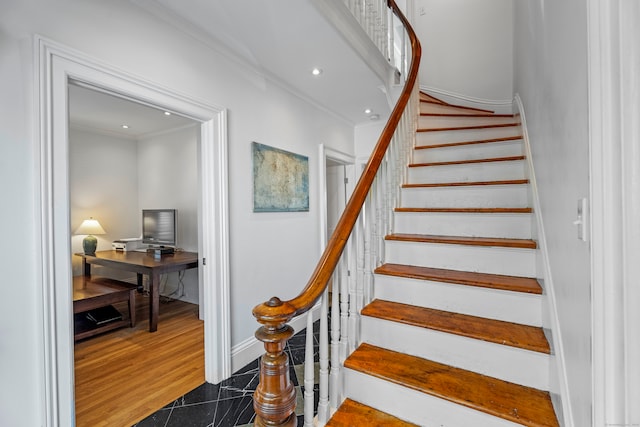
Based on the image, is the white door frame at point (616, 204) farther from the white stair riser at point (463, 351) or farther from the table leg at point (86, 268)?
the table leg at point (86, 268)

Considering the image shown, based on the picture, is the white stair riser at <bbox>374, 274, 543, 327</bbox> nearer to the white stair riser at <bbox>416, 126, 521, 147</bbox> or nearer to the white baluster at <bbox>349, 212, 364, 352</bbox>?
the white baluster at <bbox>349, 212, 364, 352</bbox>

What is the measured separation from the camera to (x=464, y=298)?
155cm

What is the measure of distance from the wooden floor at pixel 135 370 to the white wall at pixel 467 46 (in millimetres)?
4217

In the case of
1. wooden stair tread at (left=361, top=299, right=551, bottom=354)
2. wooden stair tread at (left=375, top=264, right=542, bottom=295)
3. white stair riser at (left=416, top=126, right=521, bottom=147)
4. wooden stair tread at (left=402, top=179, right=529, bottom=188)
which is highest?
white stair riser at (left=416, top=126, right=521, bottom=147)

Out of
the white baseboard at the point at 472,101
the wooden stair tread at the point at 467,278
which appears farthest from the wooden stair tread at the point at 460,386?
the white baseboard at the point at 472,101

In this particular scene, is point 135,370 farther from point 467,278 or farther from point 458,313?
point 467,278

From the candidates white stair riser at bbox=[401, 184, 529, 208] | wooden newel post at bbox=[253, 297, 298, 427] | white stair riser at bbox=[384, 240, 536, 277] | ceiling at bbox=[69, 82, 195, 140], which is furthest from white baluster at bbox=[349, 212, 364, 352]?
ceiling at bbox=[69, 82, 195, 140]

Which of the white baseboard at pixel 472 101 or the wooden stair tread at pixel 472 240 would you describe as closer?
the wooden stair tread at pixel 472 240

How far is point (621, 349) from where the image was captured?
56 centimetres

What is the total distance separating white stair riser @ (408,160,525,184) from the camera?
2.08 metres

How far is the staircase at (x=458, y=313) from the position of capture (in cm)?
120

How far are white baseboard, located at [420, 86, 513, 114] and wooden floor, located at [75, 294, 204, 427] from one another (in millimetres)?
4080

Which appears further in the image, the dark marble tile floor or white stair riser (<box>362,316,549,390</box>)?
the dark marble tile floor

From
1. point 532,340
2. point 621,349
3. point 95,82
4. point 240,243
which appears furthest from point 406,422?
point 95,82
